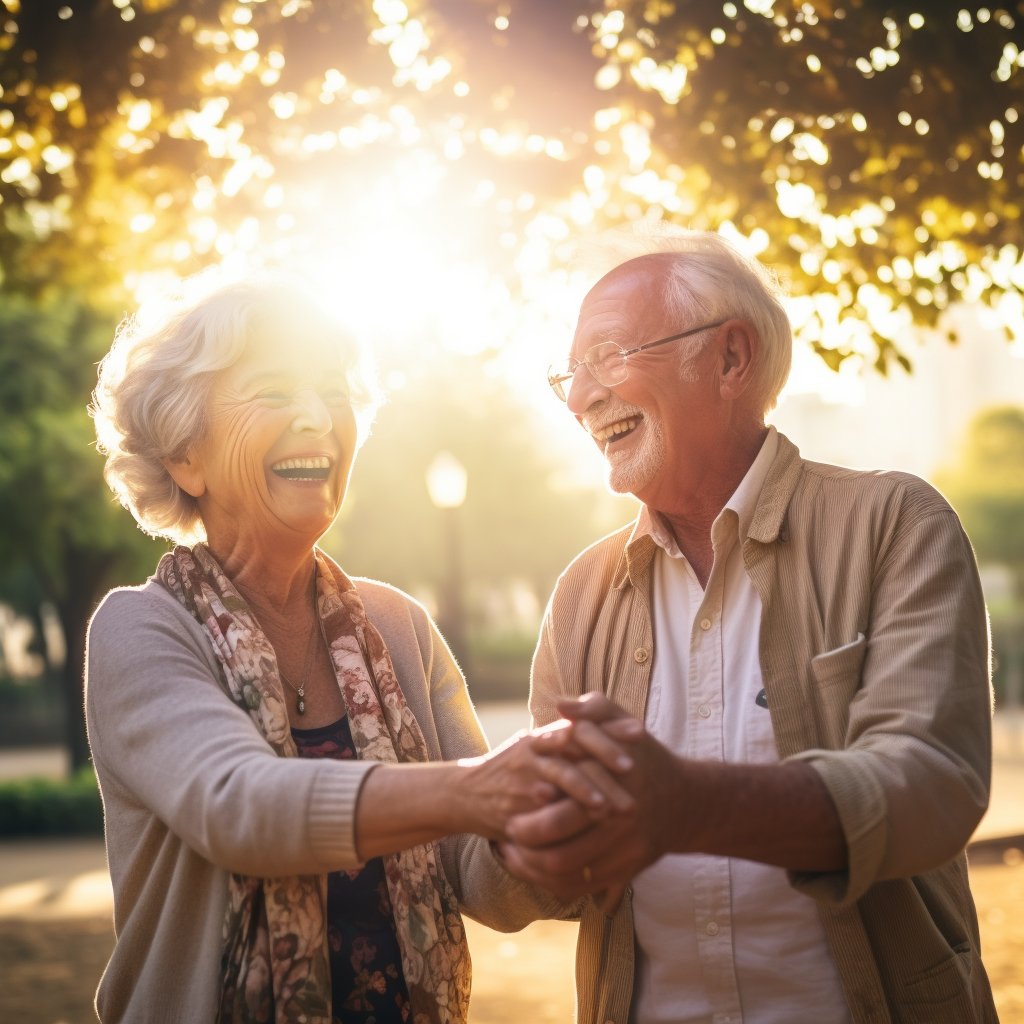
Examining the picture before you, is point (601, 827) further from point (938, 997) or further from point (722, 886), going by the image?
point (938, 997)

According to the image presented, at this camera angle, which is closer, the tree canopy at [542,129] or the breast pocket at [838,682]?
the breast pocket at [838,682]

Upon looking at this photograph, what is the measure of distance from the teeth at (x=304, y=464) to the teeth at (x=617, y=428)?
2.33 feet

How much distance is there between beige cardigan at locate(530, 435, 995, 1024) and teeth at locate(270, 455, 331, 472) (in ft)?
2.55

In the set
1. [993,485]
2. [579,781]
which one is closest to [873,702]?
[579,781]

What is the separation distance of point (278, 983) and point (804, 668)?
1289 millimetres

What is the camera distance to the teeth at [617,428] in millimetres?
3381

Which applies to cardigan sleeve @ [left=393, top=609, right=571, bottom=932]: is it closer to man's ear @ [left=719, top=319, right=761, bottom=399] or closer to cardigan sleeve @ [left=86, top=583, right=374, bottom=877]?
cardigan sleeve @ [left=86, top=583, right=374, bottom=877]

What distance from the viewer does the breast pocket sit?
112 inches

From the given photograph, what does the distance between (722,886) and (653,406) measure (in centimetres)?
115

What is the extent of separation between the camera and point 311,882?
2836 millimetres

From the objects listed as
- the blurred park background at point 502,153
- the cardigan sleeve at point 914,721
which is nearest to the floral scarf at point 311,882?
the cardigan sleeve at point 914,721

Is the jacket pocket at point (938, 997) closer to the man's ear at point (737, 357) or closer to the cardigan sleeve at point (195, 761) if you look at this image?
the cardigan sleeve at point (195, 761)

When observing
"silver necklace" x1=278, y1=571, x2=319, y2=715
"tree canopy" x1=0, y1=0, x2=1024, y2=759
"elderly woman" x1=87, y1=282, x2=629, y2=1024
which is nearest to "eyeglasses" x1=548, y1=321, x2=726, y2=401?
"elderly woman" x1=87, y1=282, x2=629, y2=1024

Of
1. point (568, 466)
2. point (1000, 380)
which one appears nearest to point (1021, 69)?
point (568, 466)
